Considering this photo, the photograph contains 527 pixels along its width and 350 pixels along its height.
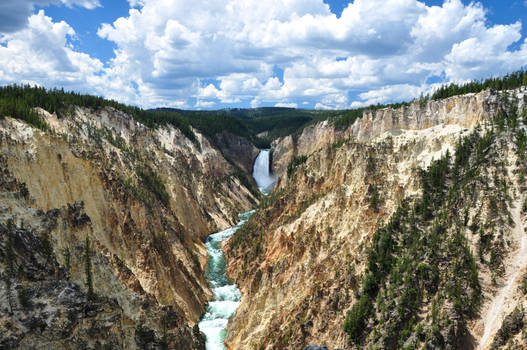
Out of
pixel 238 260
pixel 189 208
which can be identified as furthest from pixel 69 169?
pixel 189 208

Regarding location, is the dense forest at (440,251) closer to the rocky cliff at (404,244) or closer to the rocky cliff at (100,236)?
the rocky cliff at (404,244)

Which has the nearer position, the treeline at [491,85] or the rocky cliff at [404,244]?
the rocky cliff at [404,244]

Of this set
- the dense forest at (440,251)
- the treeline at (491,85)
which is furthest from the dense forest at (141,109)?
the dense forest at (440,251)

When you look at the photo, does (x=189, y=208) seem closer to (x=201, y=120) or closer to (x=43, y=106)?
(x=43, y=106)

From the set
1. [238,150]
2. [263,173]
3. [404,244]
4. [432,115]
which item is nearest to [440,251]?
[404,244]

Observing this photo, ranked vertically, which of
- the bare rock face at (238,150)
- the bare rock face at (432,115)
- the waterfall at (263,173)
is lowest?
the waterfall at (263,173)

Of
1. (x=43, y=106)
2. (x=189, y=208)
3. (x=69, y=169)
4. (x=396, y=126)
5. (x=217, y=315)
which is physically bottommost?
(x=217, y=315)

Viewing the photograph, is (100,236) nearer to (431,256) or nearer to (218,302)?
(218,302)
